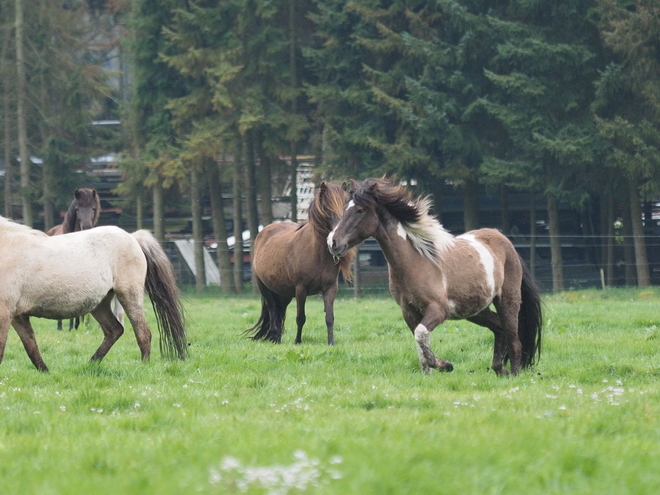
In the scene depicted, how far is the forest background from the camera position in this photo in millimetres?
25125

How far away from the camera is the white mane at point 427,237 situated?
8664 mm

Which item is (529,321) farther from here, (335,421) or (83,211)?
(83,211)

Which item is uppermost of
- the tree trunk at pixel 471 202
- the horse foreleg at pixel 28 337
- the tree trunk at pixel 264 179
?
the tree trunk at pixel 264 179

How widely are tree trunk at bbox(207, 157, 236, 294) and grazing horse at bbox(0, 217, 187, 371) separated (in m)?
19.7

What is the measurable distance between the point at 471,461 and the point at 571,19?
76.9 ft

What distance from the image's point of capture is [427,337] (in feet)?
26.7

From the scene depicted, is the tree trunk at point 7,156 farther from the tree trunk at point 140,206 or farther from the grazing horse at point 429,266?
the grazing horse at point 429,266

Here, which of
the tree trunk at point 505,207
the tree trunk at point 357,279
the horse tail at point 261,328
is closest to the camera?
the horse tail at point 261,328

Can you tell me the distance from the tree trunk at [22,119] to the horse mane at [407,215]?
25.8 metres

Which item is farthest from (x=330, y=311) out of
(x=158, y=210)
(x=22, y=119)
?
(x=22, y=119)

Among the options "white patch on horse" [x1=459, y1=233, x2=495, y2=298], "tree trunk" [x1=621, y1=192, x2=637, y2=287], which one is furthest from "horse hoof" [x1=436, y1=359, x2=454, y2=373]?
"tree trunk" [x1=621, y1=192, x2=637, y2=287]

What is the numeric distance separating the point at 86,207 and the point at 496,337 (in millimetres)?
7403

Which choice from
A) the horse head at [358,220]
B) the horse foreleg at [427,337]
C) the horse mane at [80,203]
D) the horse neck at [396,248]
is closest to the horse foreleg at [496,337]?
the horse foreleg at [427,337]

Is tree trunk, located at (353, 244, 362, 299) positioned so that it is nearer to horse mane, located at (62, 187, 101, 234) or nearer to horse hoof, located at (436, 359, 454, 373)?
horse mane, located at (62, 187, 101, 234)
